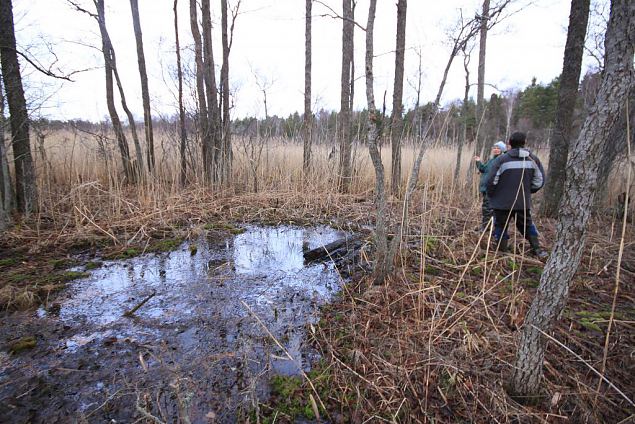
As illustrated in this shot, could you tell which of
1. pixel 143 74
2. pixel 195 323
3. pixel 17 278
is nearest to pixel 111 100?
pixel 143 74

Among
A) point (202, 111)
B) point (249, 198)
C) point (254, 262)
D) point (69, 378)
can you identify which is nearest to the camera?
point (69, 378)

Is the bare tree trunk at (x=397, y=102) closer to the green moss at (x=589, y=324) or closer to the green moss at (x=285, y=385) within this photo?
the green moss at (x=589, y=324)

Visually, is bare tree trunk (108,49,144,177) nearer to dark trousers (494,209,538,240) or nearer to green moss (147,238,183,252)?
green moss (147,238,183,252)

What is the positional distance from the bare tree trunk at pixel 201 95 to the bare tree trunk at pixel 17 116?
258 centimetres

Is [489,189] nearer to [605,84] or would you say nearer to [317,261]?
[317,261]

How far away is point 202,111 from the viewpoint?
617 centimetres

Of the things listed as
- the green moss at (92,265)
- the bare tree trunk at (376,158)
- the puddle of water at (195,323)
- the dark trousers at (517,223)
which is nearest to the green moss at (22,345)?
the puddle of water at (195,323)

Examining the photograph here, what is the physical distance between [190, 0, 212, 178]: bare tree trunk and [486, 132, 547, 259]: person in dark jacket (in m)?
5.10

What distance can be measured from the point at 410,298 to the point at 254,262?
171cm

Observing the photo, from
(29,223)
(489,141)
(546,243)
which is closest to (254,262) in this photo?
(29,223)

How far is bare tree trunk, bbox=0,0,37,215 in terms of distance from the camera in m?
3.55

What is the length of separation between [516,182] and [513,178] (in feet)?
0.17

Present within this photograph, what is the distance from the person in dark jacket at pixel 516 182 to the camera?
305cm

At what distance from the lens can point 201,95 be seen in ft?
20.6
